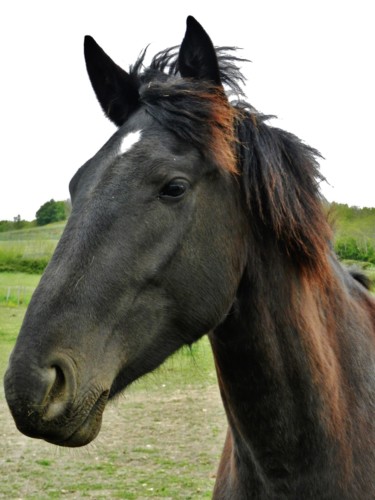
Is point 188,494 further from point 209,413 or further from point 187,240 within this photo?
point 187,240

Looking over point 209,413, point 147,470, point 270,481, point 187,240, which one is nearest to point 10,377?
point 187,240

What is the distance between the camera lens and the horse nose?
2014mm

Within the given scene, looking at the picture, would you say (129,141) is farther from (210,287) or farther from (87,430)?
(87,430)

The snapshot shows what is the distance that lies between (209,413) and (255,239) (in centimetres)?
848

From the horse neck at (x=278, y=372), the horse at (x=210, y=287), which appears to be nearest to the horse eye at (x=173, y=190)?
the horse at (x=210, y=287)

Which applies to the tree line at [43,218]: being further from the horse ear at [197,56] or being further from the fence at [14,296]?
the horse ear at [197,56]

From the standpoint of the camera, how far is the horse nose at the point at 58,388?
6.61 feet

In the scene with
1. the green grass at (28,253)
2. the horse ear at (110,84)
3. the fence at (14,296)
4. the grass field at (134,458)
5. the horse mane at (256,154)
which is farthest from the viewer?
the green grass at (28,253)

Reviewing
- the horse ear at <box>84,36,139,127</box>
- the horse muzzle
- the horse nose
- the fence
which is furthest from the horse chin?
the fence

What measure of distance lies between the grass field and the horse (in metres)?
3.07

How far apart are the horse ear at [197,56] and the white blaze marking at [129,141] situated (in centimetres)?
45

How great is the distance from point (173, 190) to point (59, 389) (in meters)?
0.89

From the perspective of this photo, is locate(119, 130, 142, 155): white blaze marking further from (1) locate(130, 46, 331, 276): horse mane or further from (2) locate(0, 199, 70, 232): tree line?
(2) locate(0, 199, 70, 232): tree line

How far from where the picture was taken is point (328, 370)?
2826 mm
